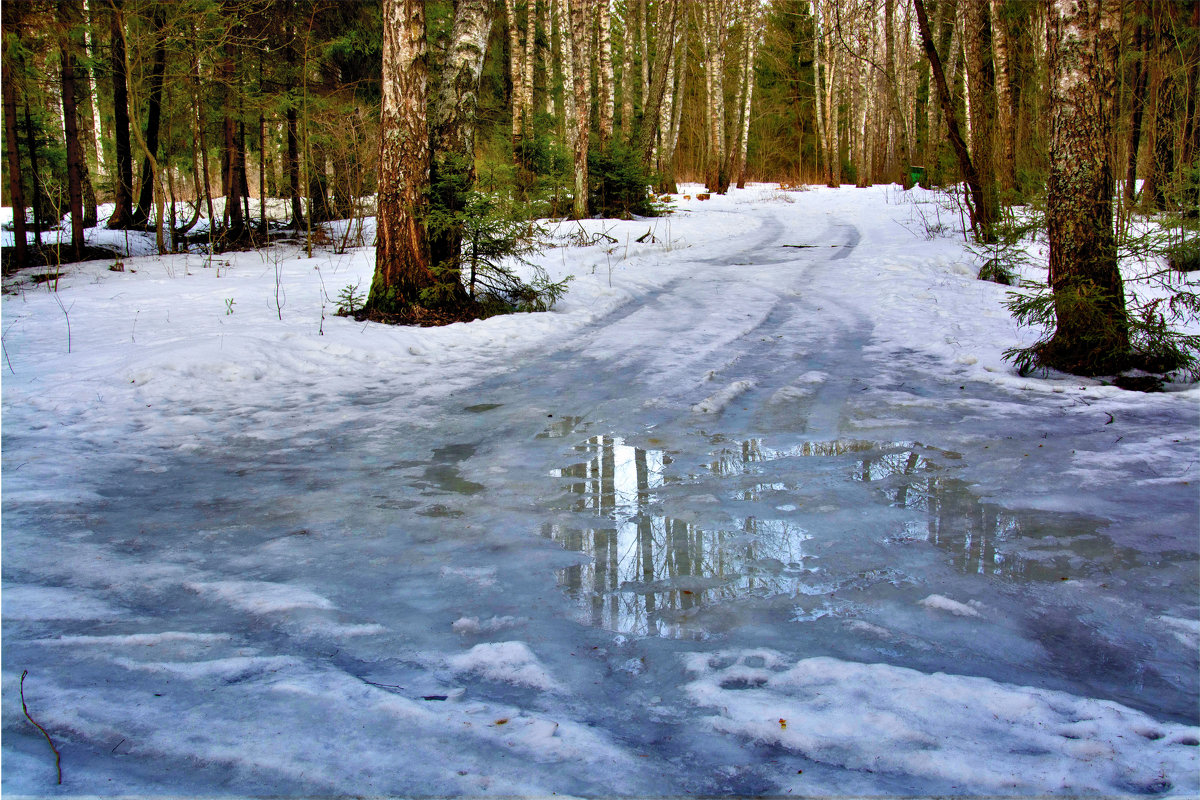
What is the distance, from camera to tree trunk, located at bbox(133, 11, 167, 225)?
467 inches

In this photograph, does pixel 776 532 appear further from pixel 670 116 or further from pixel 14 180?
pixel 670 116

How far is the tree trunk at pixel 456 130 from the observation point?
743 cm

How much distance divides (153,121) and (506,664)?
1559cm

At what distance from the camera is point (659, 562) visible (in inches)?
116

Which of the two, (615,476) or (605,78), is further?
(605,78)

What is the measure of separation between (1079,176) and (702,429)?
353 centimetres

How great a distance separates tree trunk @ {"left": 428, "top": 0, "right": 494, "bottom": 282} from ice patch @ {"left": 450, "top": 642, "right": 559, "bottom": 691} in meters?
5.72

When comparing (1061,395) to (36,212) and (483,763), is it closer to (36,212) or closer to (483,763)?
(483,763)

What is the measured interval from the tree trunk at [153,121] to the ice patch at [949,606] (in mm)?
12609

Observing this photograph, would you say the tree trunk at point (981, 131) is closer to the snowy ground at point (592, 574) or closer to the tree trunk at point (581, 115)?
the snowy ground at point (592, 574)

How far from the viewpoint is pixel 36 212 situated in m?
12.7

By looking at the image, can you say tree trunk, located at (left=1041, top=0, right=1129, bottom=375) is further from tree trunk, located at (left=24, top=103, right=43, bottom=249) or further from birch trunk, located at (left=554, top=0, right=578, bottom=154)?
birch trunk, located at (left=554, top=0, right=578, bottom=154)

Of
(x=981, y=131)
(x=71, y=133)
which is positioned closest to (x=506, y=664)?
(x=981, y=131)

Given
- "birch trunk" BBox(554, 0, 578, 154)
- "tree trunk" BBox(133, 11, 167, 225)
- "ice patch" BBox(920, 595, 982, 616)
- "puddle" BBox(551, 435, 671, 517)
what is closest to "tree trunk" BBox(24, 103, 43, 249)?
"tree trunk" BBox(133, 11, 167, 225)
